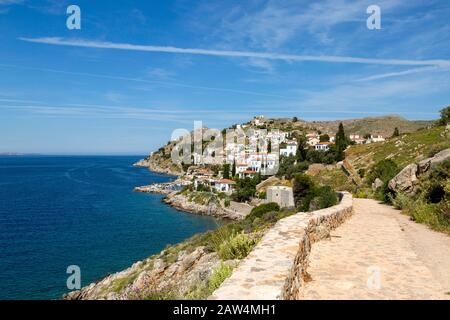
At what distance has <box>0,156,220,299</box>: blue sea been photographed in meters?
29.3

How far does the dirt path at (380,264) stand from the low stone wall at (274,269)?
450 mm

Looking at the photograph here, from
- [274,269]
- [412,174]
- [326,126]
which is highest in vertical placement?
[326,126]

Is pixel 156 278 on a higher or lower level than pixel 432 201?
lower

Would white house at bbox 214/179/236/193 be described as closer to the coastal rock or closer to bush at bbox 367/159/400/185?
bush at bbox 367/159/400/185

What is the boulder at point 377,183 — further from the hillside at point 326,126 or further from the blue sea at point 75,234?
the hillside at point 326,126

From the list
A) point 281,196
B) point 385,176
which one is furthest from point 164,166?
point 385,176

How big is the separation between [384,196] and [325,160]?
4659cm

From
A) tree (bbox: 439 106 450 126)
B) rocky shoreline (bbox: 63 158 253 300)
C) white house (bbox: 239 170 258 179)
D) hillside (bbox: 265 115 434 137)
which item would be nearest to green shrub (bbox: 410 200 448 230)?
rocky shoreline (bbox: 63 158 253 300)

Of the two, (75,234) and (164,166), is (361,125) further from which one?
(75,234)

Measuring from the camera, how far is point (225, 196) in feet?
227

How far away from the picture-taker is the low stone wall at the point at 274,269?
3.82 m

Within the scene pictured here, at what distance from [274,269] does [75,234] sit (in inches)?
1755

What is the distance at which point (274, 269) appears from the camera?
4559mm
